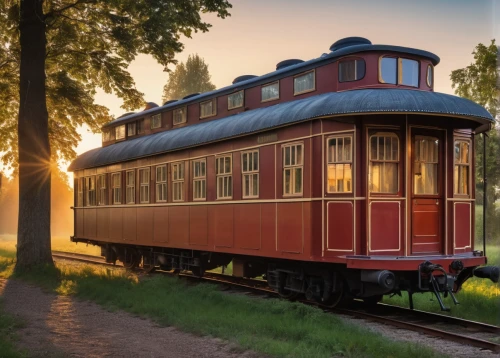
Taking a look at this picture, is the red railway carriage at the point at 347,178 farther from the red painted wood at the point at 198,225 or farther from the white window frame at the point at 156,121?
the white window frame at the point at 156,121

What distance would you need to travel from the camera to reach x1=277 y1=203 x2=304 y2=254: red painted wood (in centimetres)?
1259

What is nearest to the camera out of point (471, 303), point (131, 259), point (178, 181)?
point (471, 303)

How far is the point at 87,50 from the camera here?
2236 cm

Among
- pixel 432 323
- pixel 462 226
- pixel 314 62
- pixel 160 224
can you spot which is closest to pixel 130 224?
pixel 160 224

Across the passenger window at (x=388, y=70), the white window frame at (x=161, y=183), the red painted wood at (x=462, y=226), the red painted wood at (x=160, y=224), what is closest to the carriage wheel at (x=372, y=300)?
the red painted wood at (x=462, y=226)

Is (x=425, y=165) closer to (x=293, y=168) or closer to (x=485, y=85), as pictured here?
(x=293, y=168)

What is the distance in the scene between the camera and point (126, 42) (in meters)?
19.8

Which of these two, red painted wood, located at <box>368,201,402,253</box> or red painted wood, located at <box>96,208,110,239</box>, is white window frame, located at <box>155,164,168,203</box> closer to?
red painted wood, located at <box>96,208,110,239</box>

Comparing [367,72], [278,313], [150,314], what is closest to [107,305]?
[150,314]

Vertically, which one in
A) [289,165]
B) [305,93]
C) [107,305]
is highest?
[305,93]

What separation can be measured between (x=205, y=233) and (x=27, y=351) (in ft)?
26.3

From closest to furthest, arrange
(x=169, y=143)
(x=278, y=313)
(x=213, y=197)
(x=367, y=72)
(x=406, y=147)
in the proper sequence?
(x=278, y=313) < (x=406, y=147) < (x=367, y=72) < (x=213, y=197) < (x=169, y=143)

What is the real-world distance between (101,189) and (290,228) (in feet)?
39.8

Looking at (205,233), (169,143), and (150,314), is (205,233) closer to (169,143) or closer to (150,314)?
(169,143)
